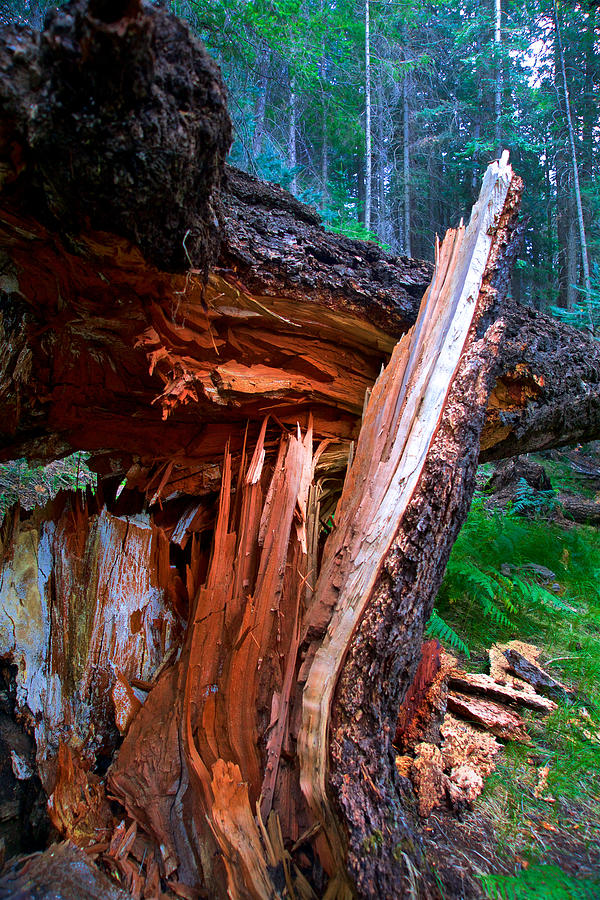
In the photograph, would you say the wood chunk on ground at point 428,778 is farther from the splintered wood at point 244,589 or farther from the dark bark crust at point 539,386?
the dark bark crust at point 539,386

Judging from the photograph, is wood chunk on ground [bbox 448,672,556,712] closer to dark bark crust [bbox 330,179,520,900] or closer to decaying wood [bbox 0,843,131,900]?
dark bark crust [bbox 330,179,520,900]

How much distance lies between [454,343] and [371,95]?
12738mm

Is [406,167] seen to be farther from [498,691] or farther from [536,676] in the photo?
[498,691]

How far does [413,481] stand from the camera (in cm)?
181

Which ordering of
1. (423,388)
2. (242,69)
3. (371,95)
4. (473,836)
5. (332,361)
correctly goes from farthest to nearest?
(371,95), (242,69), (332,361), (423,388), (473,836)

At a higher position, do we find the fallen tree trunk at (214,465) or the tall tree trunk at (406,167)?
the tall tree trunk at (406,167)

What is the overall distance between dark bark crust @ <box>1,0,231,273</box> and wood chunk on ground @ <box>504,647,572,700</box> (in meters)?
2.69

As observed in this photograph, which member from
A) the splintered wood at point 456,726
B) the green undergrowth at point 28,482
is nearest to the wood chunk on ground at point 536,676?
the splintered wood at point 456,726

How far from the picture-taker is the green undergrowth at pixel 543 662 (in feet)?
4.97

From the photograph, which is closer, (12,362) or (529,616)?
(12,362)

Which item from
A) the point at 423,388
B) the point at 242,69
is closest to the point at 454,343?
the point at 423,388

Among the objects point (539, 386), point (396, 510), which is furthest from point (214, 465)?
point (539, 386)

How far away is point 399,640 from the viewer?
5.58ft

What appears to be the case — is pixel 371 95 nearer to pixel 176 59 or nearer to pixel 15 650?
pixel 176 59
